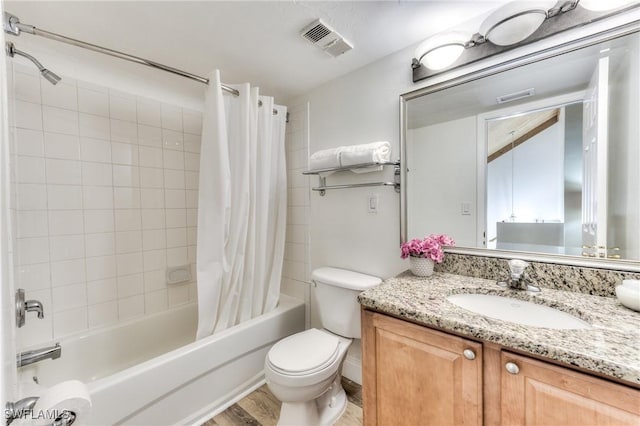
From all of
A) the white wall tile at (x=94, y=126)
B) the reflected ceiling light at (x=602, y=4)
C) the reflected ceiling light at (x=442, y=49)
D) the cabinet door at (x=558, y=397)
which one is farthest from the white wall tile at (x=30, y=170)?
the reflected ceiling light at (x=602, y=4)

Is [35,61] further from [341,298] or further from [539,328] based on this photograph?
[539,328]

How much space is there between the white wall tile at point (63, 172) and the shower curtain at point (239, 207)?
0.79 meters

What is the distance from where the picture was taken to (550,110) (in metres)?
1.14

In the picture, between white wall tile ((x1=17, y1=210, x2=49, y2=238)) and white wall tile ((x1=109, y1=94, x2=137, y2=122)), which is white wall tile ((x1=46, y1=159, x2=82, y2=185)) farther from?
white wall tile ((x1=109, y1=94, x2=137, y2=122))

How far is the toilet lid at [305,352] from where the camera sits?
132cm

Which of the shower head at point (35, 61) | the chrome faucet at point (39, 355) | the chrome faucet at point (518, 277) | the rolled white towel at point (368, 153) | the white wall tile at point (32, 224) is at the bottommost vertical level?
the chrome faucet at point (39, 355)

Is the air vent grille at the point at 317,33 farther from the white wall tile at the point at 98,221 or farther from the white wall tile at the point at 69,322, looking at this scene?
the white wall tile at the point at 69,322

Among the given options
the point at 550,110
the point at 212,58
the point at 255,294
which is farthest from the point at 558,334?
the point at 212,58

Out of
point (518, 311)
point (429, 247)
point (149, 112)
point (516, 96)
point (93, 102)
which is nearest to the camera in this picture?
point (518, 311)

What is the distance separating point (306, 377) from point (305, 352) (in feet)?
0.47

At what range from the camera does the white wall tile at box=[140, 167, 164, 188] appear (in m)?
1.92

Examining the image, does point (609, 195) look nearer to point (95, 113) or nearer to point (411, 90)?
point (411, 90)

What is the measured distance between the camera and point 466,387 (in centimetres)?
86

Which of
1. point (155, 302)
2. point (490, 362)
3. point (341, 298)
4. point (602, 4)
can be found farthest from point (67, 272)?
point (602, 4)
